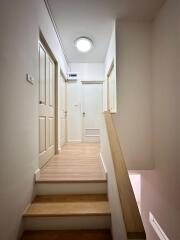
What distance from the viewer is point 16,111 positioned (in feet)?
6.15

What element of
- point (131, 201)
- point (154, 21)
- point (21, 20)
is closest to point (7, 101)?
point (21, 20)

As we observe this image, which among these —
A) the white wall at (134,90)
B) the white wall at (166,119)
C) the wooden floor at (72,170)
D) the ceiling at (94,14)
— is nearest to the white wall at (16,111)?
the wooden floor at (72,170)

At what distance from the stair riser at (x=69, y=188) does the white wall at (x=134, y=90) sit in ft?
4.10

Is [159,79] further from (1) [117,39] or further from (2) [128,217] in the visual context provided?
(2) [128,217]

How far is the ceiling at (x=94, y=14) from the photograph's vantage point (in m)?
3.12

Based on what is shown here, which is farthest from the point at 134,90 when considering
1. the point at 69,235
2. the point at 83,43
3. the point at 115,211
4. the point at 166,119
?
the point at 69,235

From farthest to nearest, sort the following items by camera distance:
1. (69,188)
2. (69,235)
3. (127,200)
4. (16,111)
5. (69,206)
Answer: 1. (69,188)
2. (69,206)
3. (69,235)
4. (16,111)
5. (127,200)

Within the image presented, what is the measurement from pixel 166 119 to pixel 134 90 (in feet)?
2.83

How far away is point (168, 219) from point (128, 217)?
219 cm

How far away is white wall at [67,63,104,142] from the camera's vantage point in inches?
252

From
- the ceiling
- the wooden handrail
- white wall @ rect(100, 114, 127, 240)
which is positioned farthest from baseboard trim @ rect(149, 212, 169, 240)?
the ceiling

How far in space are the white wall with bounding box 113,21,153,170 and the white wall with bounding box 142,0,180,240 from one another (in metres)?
0.13

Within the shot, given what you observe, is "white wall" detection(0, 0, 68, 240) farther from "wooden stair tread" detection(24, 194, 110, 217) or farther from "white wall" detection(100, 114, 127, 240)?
"white wall" detection(100, 114, 127, 240)

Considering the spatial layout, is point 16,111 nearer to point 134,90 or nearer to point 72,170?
point 72,170
